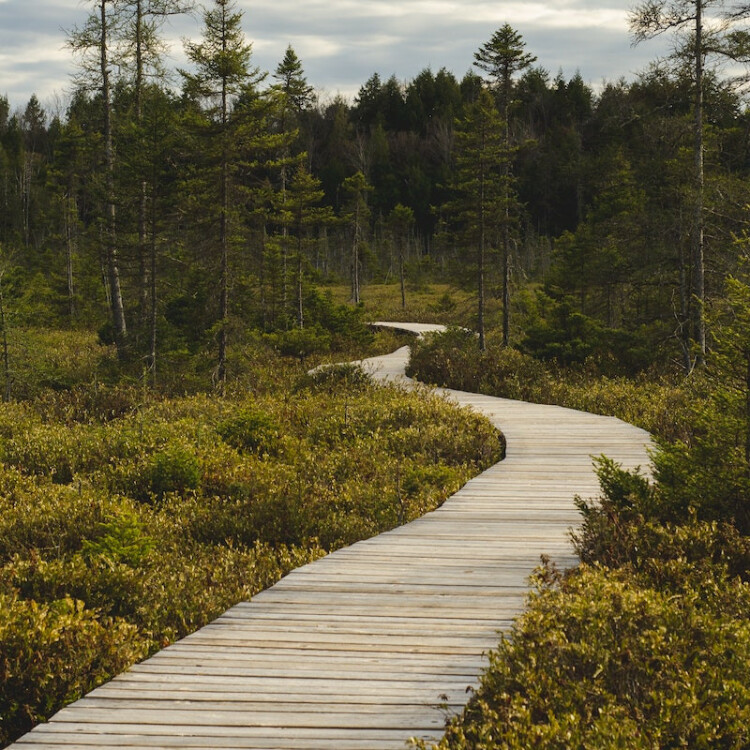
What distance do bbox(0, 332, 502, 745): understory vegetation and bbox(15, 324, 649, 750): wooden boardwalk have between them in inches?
25.8

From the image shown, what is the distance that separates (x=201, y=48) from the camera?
67.2 feet

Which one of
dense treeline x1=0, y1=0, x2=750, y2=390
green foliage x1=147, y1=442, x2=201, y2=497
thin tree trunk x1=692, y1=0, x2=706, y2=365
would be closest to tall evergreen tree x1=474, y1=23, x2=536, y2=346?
dense treeline x1=0, y1=0, x2=750, y2=390

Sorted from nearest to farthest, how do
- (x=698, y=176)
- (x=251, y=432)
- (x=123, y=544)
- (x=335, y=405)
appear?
1. (x=123, y=544)
2. (x=251, y=432)
3. (x=335, y=405)
4. (x=698, y=176)

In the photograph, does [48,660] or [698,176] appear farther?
[698,176]

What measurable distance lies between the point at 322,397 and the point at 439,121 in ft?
243

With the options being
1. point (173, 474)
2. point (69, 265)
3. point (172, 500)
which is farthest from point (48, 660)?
point (69, 265)

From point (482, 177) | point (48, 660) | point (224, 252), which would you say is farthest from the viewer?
point (482, 177)

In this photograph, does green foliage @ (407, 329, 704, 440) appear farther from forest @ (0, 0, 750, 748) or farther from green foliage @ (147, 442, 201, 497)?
green foliage @ (147, 442, 201, 497)

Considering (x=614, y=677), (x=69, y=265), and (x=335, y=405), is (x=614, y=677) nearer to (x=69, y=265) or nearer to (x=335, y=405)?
(x=335, y=405)

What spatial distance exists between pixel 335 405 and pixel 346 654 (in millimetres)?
10428

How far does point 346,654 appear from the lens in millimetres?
4562

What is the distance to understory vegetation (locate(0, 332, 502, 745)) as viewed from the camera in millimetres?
4969

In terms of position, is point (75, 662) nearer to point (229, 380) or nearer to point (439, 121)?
point (229, 380)

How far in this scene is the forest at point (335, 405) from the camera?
4.41 m
